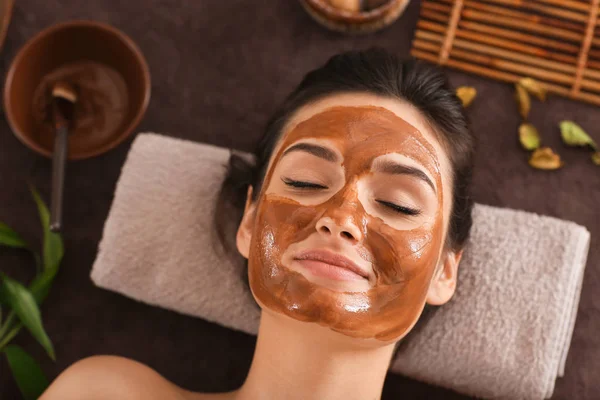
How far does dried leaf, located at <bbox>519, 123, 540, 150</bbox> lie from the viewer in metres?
1.37

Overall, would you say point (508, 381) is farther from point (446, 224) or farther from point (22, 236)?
point (22, 236)

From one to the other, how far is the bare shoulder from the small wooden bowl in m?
0.89

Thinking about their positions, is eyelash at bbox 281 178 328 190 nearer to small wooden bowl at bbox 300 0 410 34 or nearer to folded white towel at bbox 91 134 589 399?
folded white towel at bbox 91 134 589 399

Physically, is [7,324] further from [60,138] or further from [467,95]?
[467,95]

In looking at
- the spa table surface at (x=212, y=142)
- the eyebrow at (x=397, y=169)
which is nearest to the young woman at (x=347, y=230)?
the eyebrow at (x=397, y=169)

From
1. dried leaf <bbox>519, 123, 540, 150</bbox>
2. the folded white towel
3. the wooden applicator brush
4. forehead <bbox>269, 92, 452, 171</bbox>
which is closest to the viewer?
forehead <bbox>269, 92, 452, 171</bbox>

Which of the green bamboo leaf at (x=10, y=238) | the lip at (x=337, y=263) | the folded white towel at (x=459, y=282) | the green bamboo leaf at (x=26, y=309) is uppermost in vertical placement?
the lip at (x=337, y=263)

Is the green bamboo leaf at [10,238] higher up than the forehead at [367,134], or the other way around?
the forehead at [367,134]

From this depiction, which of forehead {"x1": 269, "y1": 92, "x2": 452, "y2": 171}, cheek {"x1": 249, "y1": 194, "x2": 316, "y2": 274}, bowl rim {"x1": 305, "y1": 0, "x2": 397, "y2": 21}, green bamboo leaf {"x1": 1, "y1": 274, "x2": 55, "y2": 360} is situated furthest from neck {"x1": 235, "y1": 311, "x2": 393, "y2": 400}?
bowl rim {"x1": 305, "y1": 0, "x2": 397, "y2": 21}

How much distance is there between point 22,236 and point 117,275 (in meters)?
0.34

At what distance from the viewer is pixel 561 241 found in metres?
1.19

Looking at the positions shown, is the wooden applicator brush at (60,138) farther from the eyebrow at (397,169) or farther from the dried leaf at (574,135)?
the dried leaf at (574,135)

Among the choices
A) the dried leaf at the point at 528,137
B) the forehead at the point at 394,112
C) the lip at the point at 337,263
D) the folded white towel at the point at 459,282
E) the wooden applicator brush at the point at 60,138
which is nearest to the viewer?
the lip at the point at 337,263

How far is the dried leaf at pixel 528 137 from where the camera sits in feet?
4.50
